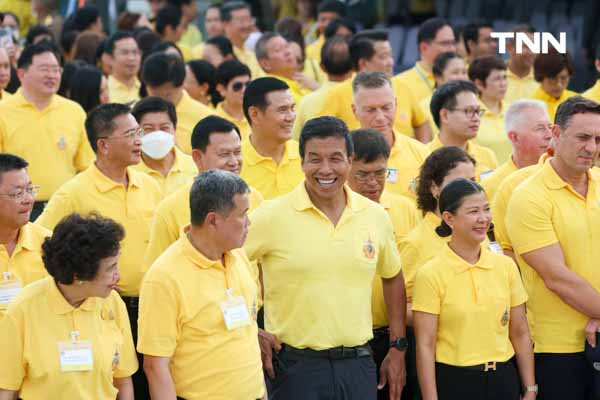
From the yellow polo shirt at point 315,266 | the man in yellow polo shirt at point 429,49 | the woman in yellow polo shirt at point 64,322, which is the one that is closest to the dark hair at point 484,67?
the man in yellow polo shirt at point 429,49

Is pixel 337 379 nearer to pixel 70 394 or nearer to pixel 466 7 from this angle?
pixel 70 394

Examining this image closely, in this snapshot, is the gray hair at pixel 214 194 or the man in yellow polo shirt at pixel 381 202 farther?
the man in yellow polo shirt at pixel 381 202

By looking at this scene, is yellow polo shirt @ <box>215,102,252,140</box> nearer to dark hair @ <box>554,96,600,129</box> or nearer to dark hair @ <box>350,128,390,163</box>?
dark hair @ <box>350,128,390,163</box>

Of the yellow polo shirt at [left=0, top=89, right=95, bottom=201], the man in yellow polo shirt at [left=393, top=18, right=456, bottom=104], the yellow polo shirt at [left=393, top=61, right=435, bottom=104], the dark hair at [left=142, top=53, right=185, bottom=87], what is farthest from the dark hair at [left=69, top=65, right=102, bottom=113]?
the man in yellow polo shirt at [left=393, top=18, right=456, bottom=104]

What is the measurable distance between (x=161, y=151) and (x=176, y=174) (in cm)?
17

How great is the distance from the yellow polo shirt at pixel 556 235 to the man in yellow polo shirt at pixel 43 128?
3.68 m

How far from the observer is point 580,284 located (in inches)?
231

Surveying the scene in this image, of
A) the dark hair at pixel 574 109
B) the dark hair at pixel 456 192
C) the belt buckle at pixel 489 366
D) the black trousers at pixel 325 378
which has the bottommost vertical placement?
the belt buckle at pixel 489 366

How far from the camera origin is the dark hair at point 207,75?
10133 millimetres

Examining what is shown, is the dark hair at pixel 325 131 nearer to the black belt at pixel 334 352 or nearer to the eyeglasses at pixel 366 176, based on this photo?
the eyeglasses at pixel 366 176

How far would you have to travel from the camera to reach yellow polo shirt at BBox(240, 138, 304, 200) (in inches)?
271

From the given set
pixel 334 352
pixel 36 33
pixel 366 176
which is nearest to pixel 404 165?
pixel 366 176

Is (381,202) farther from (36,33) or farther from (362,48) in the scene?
(36,33)

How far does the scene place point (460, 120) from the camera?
25.4ft
